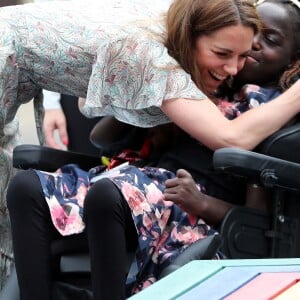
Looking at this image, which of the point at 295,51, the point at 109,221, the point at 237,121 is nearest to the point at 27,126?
the point at 295,51

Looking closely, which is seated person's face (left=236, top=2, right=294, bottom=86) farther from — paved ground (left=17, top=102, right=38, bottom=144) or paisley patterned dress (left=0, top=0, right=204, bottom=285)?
paved ground (left=17, top=102, right=38, bottom=144)

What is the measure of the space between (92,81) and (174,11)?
34 centimetres

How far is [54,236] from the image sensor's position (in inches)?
95.0

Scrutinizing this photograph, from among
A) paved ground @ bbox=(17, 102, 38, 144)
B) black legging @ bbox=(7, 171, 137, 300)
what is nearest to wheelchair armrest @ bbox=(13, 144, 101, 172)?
black legging @ bbox=(7, 171, 137, 300)

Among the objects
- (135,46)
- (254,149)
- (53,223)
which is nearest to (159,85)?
(135,46)

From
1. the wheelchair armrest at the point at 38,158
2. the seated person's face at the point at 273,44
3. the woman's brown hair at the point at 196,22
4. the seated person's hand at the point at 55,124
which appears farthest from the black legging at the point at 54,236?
the seated person's hand at the point at 55,124

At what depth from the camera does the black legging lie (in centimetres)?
222

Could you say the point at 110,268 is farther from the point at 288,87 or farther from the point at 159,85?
the point at 288,87

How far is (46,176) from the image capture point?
241 cm

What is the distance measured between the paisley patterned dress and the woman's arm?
43 millimetres

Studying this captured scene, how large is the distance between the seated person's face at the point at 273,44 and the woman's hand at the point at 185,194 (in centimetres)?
50

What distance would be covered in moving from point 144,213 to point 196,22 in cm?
63

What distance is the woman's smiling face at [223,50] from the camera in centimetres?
250

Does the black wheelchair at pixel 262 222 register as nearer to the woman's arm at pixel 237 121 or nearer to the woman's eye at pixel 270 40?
the woman's arm at pixel 237 121
